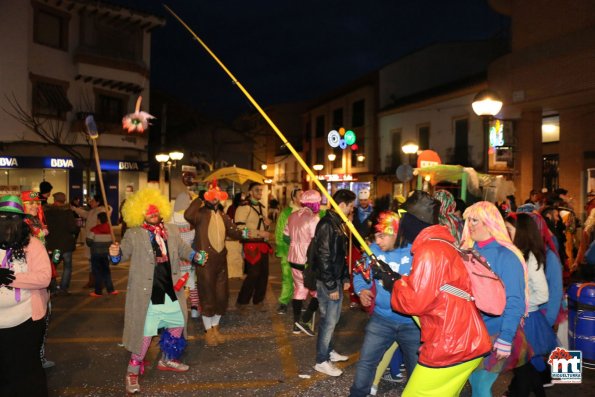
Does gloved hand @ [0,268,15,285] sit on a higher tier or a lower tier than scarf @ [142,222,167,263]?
lower

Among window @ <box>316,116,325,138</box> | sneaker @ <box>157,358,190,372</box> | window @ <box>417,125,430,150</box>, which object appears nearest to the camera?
sneaker @ <box>157,358,190,372</box>

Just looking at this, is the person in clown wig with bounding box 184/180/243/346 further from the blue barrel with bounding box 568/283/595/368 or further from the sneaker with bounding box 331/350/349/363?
the blue barrel with bounding box 568/283/595/368

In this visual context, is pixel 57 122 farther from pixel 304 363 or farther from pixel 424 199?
pixel 424 199

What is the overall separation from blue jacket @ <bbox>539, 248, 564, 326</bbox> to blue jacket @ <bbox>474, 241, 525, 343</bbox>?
0.98m

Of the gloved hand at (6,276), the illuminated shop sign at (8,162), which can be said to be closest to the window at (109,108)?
the illuminated shop sign at (8,162)

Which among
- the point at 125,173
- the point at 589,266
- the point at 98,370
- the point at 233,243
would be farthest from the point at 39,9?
the point at 589,266

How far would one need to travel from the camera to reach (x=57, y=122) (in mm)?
23281

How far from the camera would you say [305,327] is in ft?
22.9

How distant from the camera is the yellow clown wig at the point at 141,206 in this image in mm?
5172

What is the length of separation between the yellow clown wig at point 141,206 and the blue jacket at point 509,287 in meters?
3.27

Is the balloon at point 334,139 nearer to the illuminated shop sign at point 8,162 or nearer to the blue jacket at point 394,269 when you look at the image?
the blue jacket at point 394,269

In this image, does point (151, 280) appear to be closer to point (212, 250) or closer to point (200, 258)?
point (200, 258)

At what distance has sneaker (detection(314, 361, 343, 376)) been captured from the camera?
5.37 m

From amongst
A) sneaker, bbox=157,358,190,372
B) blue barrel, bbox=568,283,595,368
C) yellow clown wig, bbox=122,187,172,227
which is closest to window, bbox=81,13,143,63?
yellow clown wig, bbox=122,187,172,227
